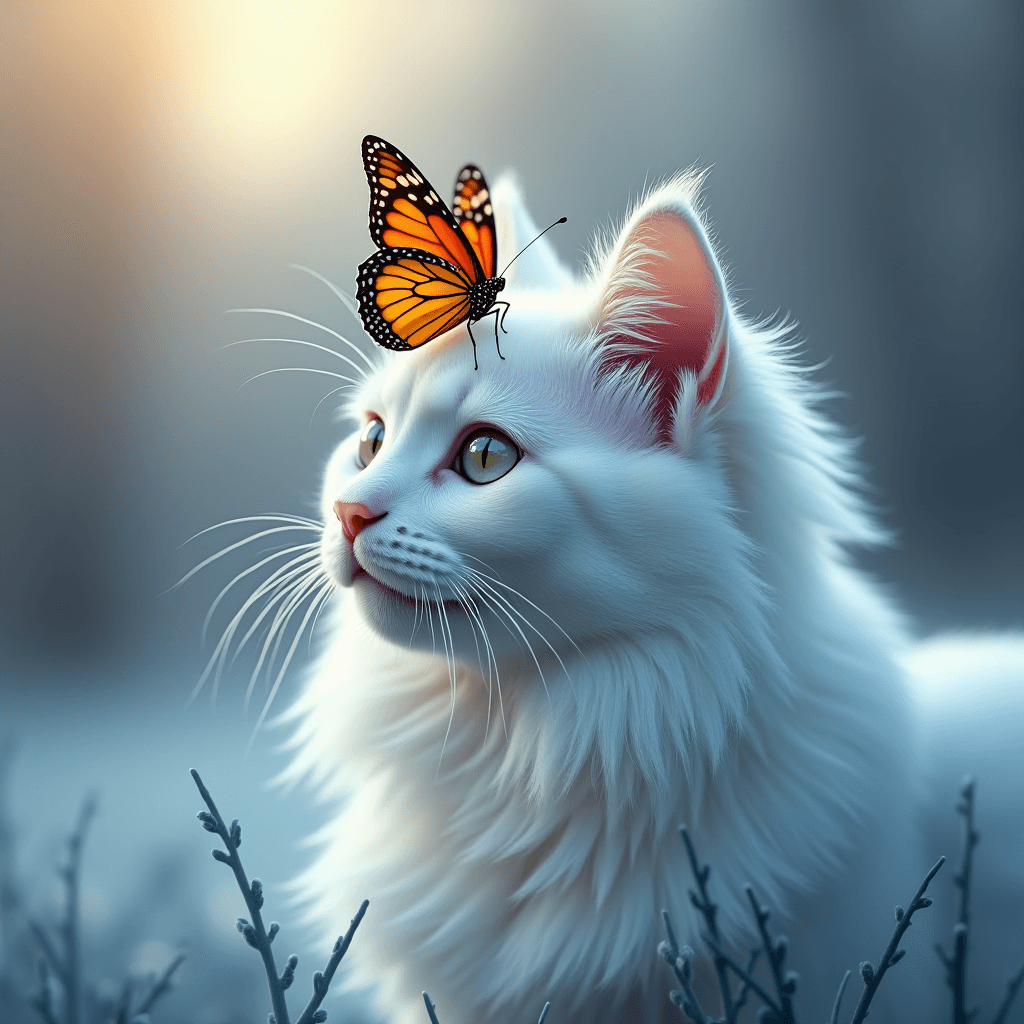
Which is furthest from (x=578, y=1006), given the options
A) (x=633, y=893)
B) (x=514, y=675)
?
(x=514, y=675)

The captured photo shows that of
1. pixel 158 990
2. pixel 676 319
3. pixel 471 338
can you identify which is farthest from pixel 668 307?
pixel 158 990

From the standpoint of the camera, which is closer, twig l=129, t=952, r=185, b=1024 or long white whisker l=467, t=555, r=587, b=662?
twig l=129, t=952, r=185, b=1024

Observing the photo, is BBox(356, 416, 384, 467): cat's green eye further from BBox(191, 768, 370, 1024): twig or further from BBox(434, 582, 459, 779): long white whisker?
BBox(191, 768, 370, 1024): twig

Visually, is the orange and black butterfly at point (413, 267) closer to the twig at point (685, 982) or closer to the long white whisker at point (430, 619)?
the long white whisker at point (430, 619)

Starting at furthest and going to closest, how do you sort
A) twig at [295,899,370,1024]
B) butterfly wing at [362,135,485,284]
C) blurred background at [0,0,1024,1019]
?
→ blurred background at [0,0,1024,1019] < butterfly wing at [362,135,485,284] < twig at [295,899,370,1024]

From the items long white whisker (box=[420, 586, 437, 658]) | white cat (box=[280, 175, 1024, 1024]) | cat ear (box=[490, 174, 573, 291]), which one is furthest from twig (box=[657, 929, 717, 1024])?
cat ear (box=[490, 174, 573, 291])

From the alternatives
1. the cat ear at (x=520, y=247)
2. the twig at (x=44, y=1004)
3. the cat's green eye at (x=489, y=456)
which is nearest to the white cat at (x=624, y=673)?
the cat's green eye at (x=489, y=456)

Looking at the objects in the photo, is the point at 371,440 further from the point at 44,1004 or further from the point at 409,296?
the point at 44,1004
